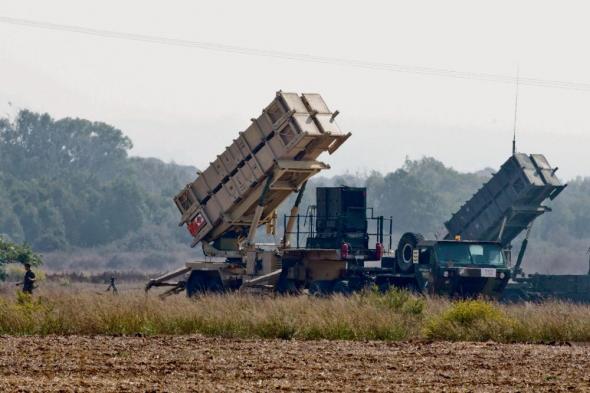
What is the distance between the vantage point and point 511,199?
135 ft

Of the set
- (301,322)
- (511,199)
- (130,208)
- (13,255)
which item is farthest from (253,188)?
(130,208)

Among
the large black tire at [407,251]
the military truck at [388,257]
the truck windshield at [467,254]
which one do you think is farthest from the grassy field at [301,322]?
the large black tire at [407,251]

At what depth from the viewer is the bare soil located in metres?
18.1

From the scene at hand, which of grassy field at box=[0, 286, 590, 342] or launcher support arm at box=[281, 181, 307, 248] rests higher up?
launcher support arm at box=[281, 181, 307, 248]

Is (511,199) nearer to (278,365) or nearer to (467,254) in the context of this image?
(467,254)

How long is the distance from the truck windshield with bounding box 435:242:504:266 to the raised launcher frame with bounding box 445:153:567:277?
22.0 ft

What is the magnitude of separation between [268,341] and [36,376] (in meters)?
6.41

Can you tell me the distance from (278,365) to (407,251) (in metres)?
15.1

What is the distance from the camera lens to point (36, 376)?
18828 millimetres

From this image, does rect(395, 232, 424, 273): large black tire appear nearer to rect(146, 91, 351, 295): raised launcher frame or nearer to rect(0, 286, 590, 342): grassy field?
rect(146, 91, 351, 295): raised launcher frame

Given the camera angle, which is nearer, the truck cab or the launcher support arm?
the truck cab

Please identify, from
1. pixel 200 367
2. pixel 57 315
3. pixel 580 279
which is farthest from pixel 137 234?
pixel 200 367

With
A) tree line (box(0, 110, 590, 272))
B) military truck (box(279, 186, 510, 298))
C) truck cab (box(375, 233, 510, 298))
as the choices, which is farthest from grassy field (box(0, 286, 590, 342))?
tree line (box(0, 110, 590, 272))

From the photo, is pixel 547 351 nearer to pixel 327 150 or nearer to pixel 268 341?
pixel 268 341
